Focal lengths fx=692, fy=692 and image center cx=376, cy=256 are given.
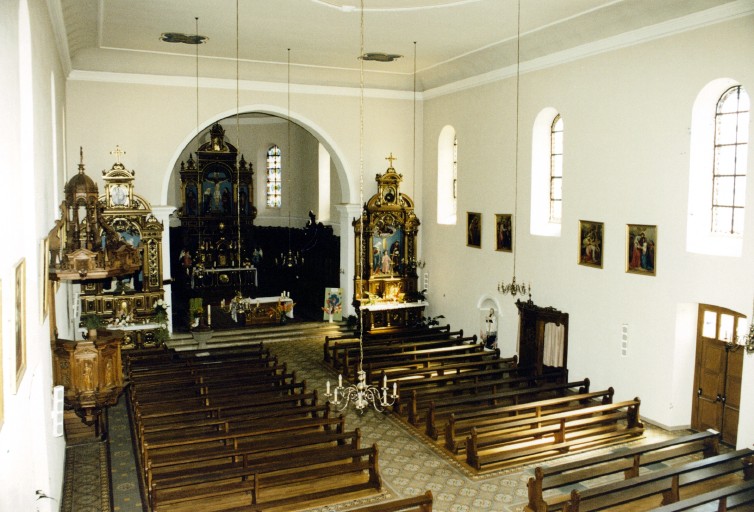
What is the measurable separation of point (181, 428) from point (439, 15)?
9.33m

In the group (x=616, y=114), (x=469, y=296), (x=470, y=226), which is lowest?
(x=469, y=296)

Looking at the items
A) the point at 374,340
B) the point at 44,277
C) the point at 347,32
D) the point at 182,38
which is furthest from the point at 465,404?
the point at 182,38

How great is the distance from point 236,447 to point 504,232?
9.87 m

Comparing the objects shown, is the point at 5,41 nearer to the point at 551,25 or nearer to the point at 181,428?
the point at 181,428

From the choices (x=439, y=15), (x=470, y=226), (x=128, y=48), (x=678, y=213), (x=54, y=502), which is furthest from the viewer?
(x=470, y=226)

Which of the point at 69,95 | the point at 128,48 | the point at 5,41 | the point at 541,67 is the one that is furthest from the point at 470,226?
the point at 5,41

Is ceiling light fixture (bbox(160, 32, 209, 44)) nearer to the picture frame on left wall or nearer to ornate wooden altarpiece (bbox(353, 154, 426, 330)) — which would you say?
ornate wooden altarpiece (bbox(353, 154, 426, 330))

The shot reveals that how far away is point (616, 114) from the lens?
14.1 metres

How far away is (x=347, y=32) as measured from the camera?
50.8ft

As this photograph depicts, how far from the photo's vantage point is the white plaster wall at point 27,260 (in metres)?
5.61

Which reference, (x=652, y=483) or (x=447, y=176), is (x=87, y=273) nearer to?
(x=652, y=483)

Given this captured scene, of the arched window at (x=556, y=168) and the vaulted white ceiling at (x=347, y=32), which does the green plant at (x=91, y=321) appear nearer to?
the vaulted white ceiling at (x=347, y=32)

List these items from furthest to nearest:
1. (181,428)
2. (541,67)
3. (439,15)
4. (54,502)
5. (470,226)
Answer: (470,226) → (541,67) → (439,15) → (181,428) → (54,502)

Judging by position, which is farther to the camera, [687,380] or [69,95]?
[69,95]
